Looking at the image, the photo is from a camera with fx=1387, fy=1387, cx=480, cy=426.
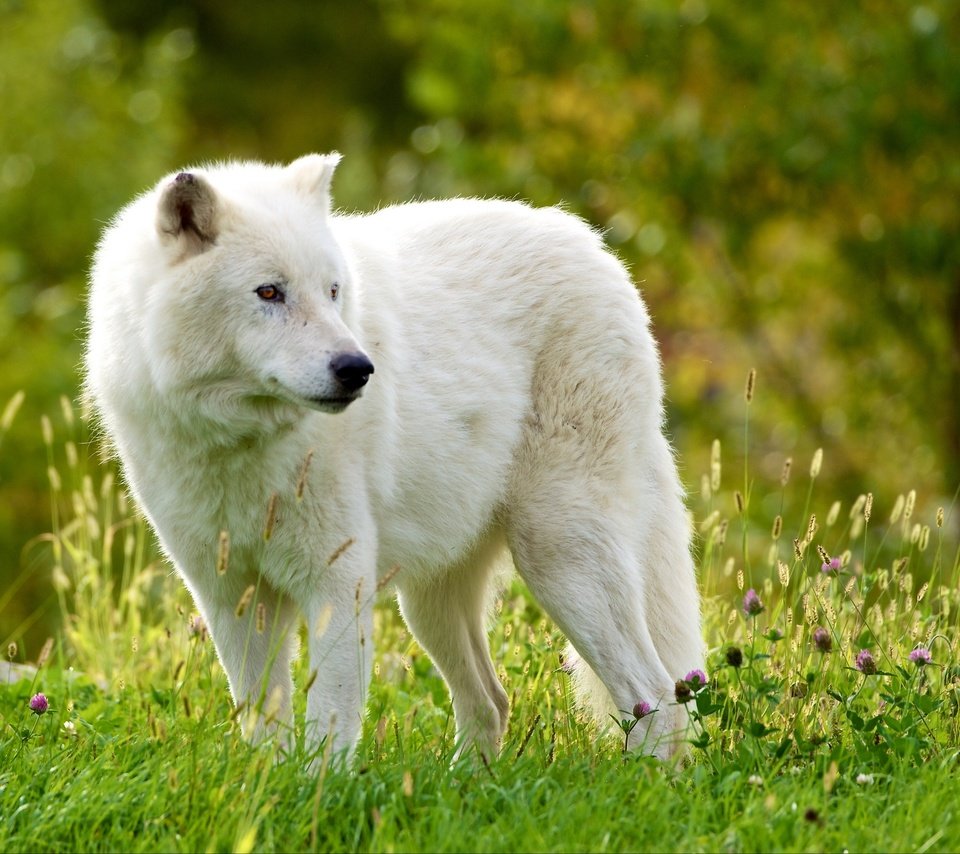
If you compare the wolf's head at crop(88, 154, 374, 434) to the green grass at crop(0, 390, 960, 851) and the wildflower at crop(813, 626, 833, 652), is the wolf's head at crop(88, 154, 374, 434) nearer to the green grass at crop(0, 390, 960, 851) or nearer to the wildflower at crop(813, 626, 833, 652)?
the green grass at crop(0, 390, 960, 851)

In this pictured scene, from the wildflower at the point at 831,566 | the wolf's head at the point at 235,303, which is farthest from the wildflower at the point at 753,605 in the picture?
the wolf's head at the point at 235,303

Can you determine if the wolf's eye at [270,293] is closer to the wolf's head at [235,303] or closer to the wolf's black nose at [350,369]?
the wolf's head at [235,303]

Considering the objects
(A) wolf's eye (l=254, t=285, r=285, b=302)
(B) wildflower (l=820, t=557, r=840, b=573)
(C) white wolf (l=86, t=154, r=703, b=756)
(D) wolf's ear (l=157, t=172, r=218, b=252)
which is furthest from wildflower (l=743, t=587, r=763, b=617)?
(D) wolf's ear (l=157, t=172, r=218, b=252)

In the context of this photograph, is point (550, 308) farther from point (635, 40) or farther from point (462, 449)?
point (635, 40)

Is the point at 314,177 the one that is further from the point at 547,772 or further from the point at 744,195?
the point at 744,195

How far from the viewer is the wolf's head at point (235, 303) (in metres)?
3.90

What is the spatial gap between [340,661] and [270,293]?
1.11m

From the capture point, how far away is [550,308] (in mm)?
4828

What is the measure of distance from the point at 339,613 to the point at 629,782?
994 mm

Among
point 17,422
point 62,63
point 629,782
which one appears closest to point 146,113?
point 62,63

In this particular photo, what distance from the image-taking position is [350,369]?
3.82 m

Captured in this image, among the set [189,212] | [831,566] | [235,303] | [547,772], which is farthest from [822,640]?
[189,212]

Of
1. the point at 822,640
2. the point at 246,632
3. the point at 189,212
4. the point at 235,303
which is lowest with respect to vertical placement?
the point at 246,632

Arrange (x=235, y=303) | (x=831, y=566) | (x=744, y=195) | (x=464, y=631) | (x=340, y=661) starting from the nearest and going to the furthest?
(x=235, y=303), (x=340, y=661), (x=831, y=566), (x=464, y=631), (x=744, y=195)
